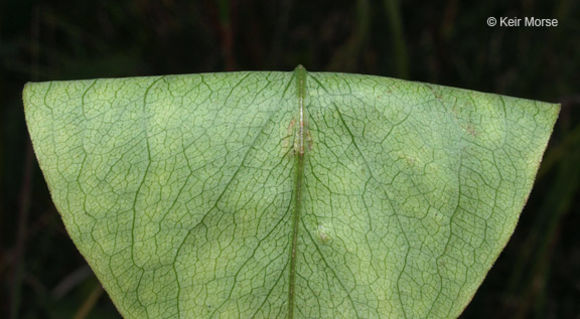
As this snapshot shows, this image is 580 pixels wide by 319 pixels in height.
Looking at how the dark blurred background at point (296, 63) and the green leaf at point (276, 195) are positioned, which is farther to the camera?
the dark blurred background at point (296, 63)

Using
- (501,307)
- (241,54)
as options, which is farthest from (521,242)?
(241,54)

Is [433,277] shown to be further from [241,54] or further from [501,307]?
[241,54]

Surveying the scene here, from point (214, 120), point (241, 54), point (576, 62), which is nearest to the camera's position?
point (214, 120)

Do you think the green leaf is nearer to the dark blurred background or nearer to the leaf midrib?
the leaf midrib

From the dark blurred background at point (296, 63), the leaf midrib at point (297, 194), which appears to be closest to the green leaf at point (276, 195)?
the leaf midrib at point (297, 194)

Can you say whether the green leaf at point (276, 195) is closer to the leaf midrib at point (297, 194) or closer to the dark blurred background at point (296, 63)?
the leaf midrib at point (297, 194)

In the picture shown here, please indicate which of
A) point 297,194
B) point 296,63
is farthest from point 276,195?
point 296,63
